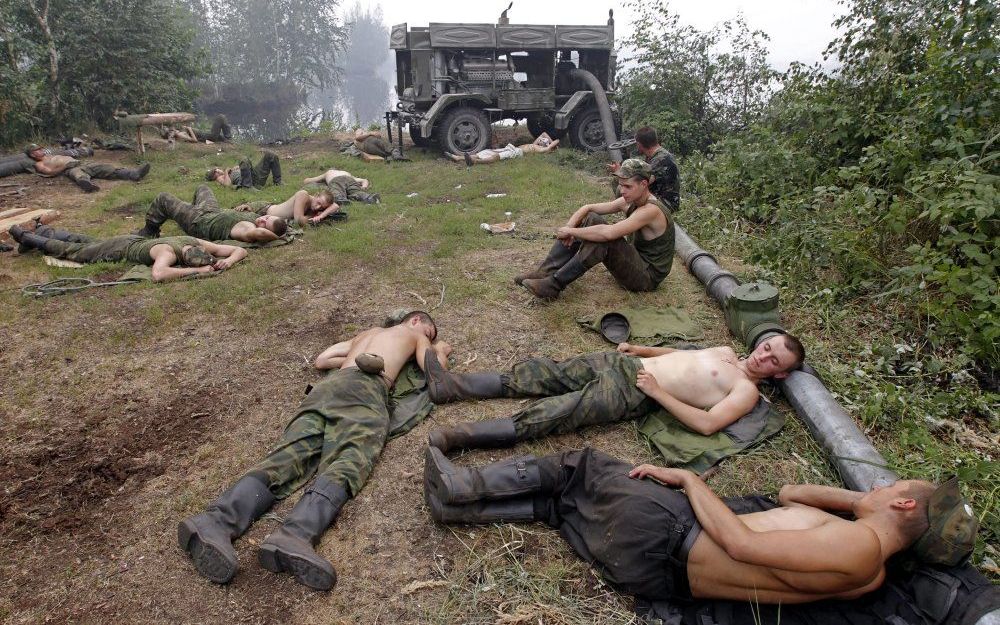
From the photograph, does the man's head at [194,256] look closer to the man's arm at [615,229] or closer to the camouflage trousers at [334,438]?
the camouflage trousers at [334,438]

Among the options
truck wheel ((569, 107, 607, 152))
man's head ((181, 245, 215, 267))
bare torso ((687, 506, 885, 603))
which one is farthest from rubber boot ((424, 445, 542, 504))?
truck wheel ((569, 107, 607, 152))

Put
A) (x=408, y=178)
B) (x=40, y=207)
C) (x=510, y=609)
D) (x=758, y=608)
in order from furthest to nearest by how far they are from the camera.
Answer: (x=408, y=178)
(x=40, y=207)
(x=510, y=609)
(x=758, y=608)

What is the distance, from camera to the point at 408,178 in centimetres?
1023

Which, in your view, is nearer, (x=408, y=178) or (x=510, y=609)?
(x=510, y=609)

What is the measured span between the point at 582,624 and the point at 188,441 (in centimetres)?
242

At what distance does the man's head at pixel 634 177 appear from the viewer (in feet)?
15.1

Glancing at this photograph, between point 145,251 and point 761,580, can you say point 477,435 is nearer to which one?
point 761,580

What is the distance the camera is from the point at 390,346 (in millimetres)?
3682

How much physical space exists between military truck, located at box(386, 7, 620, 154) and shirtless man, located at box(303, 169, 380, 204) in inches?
101

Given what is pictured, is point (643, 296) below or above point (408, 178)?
below

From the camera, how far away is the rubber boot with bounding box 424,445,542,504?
2.62m

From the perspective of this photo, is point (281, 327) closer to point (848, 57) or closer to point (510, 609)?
point (510, 609)

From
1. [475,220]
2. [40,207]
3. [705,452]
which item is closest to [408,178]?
[475,220]

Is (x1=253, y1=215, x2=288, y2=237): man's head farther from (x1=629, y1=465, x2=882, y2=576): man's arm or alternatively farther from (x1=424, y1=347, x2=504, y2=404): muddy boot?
(x1=629, y1=465, x2=882, y2=576): man's arm
